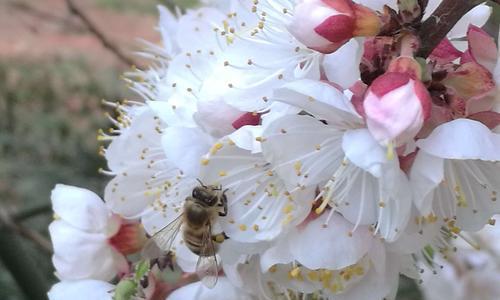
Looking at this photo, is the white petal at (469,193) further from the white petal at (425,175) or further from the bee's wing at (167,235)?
the bee's wing at (167,235)

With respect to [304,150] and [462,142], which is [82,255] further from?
[462,142]

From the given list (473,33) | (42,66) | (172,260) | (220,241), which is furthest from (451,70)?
(42,66)

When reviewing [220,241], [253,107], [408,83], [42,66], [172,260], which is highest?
[408,83]

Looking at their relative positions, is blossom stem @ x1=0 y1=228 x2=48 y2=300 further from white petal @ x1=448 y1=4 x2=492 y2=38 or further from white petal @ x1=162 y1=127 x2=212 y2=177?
white petal @ x1=448 y1=4 x2=492 y2=38

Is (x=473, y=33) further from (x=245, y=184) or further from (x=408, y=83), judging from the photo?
(x=245, y=184)

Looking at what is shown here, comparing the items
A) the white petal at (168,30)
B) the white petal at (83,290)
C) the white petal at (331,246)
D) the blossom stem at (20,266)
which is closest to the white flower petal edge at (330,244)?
the white petal at (331,246)

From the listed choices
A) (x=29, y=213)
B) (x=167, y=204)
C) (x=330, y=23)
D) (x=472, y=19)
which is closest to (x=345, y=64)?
(x=330, y=23)
